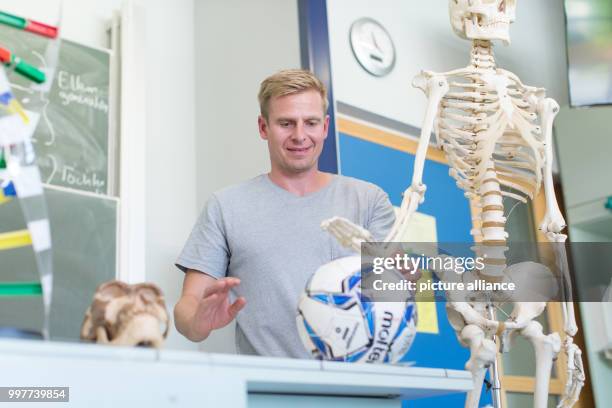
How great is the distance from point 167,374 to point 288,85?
936 millimetres

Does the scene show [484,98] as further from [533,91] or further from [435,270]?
[435,270]

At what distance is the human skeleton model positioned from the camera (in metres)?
1.65

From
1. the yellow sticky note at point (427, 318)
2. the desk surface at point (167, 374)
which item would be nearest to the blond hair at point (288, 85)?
the desk surface at point (167, 374)

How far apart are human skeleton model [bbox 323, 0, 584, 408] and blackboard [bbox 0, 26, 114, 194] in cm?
106

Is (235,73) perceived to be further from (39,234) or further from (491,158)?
(39,234)

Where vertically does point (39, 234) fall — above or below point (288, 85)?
below

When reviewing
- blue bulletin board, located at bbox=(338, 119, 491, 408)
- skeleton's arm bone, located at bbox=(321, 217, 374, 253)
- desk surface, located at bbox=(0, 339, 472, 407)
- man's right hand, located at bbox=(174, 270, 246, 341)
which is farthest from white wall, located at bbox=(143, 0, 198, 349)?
desk surface, located at bbox=(0, 339, 472, 407)

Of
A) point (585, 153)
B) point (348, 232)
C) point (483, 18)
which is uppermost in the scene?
point (585, 153)

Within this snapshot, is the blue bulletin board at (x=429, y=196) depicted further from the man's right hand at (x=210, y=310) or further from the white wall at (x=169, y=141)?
the man's right hand at (x=210, y=310)

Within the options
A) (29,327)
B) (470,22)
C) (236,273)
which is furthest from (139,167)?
(29,327)

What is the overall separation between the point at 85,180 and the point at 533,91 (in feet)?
4.31

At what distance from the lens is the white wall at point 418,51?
8.87 ft

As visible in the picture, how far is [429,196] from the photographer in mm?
3043

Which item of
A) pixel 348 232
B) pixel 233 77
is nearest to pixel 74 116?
pixel 233 77
